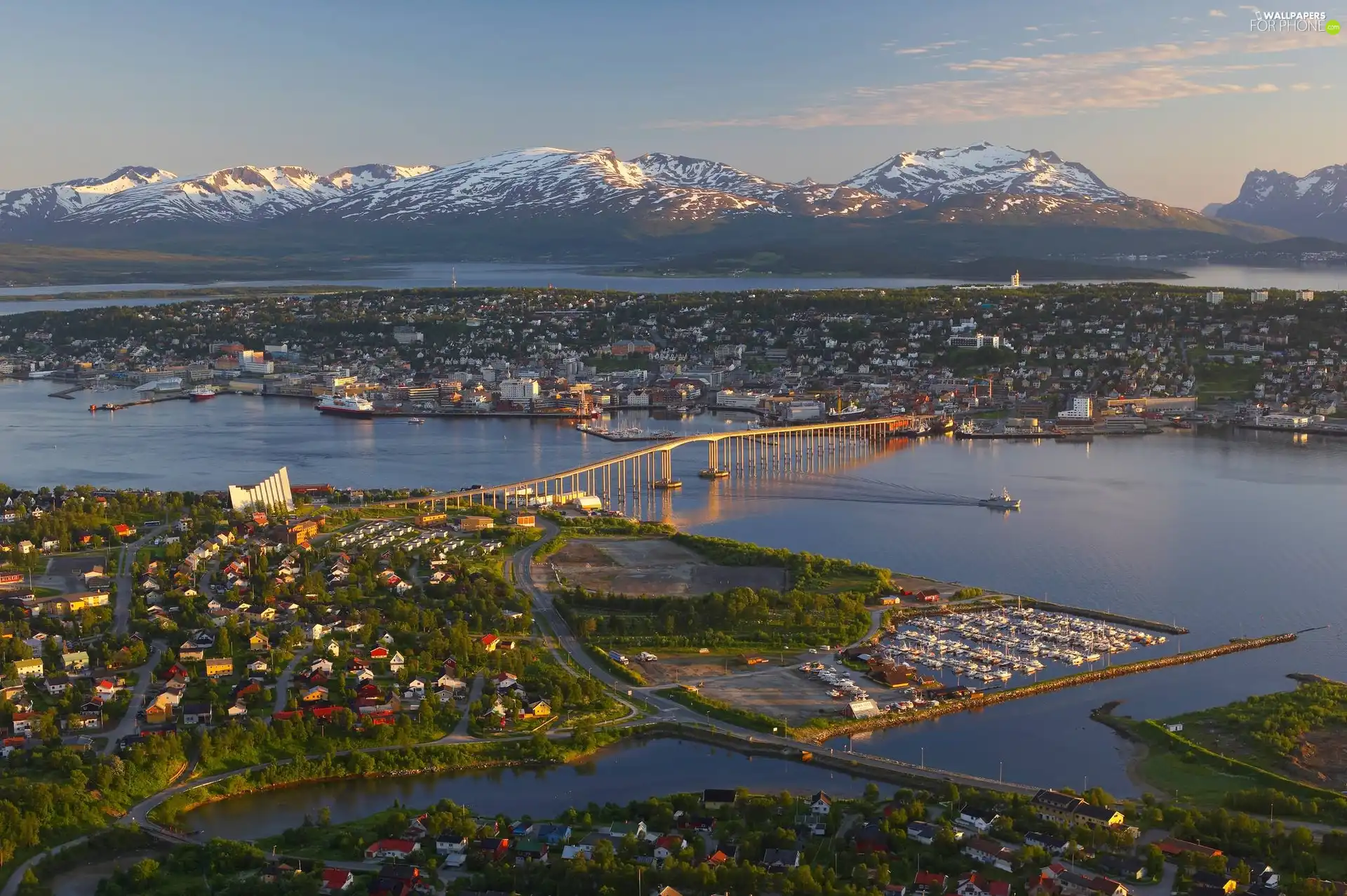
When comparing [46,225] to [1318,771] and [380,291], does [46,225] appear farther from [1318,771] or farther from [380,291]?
[1318,771]

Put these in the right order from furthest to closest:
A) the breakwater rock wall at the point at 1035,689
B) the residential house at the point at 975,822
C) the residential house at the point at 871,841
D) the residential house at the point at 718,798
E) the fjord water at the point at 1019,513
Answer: the fjord water at the point at 1019,513
the breakwater rock wall at the point at 1035,689
the residential house at the point at 718,798
the residential house at the point at 975,822
the residential house at the point at 871,841

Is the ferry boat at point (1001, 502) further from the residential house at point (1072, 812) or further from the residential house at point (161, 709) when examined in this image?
the residential house at point (161, 709)

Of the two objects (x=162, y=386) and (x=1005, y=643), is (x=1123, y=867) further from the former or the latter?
(x=162, y=386)

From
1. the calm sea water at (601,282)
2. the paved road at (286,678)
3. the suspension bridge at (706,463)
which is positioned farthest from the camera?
the calm sea water at (601,282)

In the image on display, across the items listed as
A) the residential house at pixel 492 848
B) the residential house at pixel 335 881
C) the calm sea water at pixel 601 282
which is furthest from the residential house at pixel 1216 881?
the calm sea water at pixel 601 282

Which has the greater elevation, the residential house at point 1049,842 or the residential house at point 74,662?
the residential house at point 74,662

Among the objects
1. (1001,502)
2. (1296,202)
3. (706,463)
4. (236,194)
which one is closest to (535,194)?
(236,194)

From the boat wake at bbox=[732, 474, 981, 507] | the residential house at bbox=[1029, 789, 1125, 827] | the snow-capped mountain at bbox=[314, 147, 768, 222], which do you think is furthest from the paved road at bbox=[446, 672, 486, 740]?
the snow-capped mountain at bbox=[314, 147, 768, 222]
